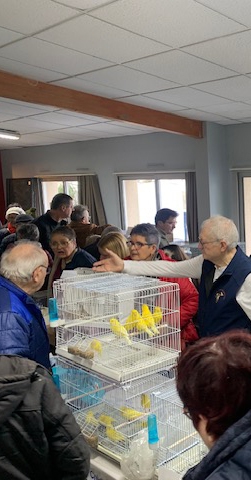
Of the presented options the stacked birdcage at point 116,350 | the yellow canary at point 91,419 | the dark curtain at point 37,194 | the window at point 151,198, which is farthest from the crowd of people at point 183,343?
the dark curtain at point 37,194

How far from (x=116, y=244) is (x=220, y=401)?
2.17m

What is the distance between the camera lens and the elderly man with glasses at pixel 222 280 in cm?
229

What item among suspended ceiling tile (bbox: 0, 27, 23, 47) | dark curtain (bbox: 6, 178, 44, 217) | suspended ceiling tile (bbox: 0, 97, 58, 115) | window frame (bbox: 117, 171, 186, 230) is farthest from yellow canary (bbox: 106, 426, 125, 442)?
dark curtain (bbox: 6, 178, 44, 217)

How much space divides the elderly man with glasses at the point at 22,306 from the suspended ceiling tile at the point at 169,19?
1.20 meters

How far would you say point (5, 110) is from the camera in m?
4.74

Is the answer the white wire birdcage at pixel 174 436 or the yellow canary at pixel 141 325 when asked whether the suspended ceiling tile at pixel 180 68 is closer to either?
the yellow canary at pixel 141 325

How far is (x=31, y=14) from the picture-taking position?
2162mm

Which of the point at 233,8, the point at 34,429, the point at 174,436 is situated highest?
the point at 233,8

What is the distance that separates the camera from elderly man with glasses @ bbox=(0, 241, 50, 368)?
69.3 inches

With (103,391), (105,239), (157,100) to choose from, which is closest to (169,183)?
(157,100)

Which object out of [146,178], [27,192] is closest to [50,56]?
[146,178]

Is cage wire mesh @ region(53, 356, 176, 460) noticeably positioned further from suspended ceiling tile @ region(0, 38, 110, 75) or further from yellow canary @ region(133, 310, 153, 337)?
suspended ceiling tile @ region(0, 38, 110, 75)

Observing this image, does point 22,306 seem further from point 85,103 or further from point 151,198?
point 151,198

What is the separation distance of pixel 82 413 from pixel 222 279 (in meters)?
0.98
